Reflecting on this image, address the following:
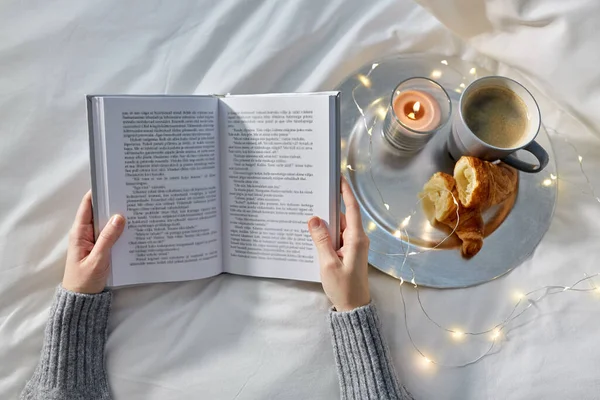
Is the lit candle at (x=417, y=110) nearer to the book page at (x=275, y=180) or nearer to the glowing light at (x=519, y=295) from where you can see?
the book page at (x=275, y=180)

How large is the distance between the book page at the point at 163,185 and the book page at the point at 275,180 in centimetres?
2

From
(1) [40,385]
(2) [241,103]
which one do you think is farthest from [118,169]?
(1) [40,385]

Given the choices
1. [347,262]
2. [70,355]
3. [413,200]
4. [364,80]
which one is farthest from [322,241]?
[70,355]

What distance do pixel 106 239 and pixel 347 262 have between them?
344 mm

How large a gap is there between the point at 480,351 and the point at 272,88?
52cm

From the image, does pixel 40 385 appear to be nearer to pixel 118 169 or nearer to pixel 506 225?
pixel 118 169

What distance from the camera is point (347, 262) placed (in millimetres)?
667

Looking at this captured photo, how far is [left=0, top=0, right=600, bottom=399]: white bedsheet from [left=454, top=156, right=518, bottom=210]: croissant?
13 cm

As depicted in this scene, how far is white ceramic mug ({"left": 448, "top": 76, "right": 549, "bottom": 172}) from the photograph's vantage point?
635mm

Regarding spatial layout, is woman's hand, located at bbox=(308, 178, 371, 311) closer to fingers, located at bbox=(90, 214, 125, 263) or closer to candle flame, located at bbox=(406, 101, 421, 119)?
candle flame, located at bbox=(406, 101, 421, 119)

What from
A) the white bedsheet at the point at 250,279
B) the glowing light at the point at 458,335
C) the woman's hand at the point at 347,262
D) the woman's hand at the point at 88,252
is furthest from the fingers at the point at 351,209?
the woman's hand at the point at 88,252

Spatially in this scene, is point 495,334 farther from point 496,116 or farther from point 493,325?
point 496,116

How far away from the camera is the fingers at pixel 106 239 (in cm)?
67

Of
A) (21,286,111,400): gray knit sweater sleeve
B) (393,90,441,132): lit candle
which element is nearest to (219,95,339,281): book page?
(393,90,441,132): lit candle
